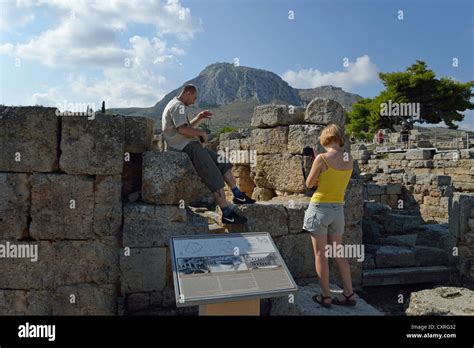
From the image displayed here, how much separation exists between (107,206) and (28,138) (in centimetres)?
109

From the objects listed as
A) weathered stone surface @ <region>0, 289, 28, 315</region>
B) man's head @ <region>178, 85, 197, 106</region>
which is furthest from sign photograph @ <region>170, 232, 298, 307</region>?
weathered stone surface @ <region>0, 289, 28, 315</region>

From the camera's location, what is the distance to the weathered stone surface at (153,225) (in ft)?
14.1

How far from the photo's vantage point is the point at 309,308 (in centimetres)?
378

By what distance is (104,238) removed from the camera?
4289mm

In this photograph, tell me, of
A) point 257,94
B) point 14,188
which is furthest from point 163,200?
point 257,94

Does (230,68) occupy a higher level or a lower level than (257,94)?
higher

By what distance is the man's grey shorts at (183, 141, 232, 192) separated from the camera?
14.3ft

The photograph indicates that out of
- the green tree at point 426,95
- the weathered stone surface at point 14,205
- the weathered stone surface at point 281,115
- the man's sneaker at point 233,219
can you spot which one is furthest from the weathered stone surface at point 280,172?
the green tree at point 426,95

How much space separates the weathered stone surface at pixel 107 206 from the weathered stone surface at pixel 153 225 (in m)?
0.10

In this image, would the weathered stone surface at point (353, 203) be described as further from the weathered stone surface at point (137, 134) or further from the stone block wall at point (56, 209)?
the stone block wall at point (56, 209)

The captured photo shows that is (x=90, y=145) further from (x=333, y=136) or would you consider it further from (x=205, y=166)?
(x=333, y=136)

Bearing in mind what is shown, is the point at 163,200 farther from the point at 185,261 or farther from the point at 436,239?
the point at 436,239
